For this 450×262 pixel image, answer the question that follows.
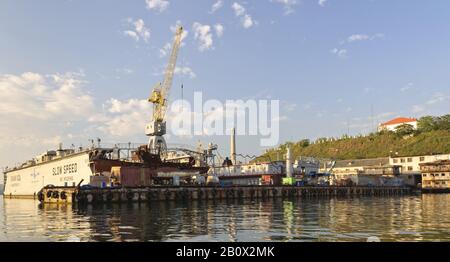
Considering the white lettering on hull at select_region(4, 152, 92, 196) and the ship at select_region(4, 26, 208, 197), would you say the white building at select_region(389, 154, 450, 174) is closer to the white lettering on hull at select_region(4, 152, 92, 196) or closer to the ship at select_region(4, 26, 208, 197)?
the ship at select_region(4, 26, 208, 197)

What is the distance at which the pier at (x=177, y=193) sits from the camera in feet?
243

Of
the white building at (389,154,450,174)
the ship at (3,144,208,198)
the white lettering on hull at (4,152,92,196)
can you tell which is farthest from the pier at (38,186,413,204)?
the white building at (389,154,450,174)

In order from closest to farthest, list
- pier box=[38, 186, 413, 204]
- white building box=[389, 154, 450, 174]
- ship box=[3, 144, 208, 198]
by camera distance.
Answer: pier box=[38, 186, 413, 204] → ship box=[3, 144, 208, 198] → white building box=[389, 154, 450, 174]

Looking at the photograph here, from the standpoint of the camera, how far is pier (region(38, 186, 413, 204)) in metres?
74.0

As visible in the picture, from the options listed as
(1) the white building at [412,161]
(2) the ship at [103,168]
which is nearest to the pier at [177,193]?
(2) the ship at [103,168]

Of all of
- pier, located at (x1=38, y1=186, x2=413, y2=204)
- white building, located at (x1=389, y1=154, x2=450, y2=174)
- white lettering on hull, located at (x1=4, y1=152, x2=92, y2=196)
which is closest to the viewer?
pier, located at (x1=38, y1=186, x2=413, y2=204)

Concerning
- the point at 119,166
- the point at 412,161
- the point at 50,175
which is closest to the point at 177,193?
the point at 119,166

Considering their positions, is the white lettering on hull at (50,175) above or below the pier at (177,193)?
above

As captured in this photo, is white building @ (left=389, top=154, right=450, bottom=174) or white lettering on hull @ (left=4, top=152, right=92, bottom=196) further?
white building @ (left=389, top=154, right=450, bottom=174)

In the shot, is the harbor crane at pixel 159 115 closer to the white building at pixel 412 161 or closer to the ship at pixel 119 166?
the ship at pixel 119 166
